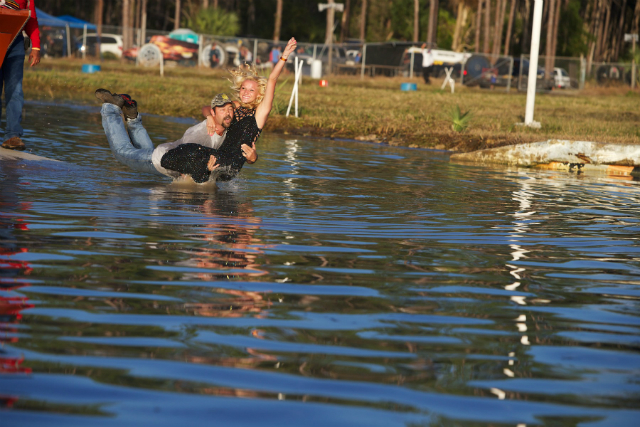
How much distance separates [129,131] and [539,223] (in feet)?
15.8

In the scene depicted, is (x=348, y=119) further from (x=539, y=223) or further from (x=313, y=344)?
(x=313, y=344)

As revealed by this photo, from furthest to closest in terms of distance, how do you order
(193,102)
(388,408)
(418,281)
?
(193,102)
(418,281)
(388,408)

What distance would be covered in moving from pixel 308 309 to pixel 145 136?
603 cm

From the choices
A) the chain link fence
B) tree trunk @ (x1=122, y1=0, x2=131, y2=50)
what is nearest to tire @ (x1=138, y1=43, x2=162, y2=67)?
the chain link fence

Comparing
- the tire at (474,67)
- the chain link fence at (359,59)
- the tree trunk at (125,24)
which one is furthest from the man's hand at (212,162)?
the tree trunk at (125,24)

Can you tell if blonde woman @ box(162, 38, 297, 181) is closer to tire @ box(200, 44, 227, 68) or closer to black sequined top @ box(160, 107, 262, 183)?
black sequined top @ box(160, 107, 262, 183)

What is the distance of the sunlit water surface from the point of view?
120 inches

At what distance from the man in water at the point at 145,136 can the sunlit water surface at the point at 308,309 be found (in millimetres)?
619

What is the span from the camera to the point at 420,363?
351 cm

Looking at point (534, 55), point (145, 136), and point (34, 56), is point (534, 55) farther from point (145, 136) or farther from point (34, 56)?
point (34, 56)

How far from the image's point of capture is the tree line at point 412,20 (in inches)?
2736

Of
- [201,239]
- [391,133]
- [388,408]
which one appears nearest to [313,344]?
[388,408]

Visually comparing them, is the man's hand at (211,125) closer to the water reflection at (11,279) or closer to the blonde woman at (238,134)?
the blonde woman at (238,134)

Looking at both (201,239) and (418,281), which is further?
(201,239)
